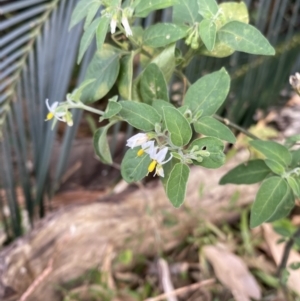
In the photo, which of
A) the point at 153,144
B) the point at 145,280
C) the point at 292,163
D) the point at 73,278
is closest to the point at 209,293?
the point at 145,280

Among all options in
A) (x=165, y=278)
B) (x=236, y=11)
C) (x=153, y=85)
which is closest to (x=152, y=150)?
(x=153, y=85)

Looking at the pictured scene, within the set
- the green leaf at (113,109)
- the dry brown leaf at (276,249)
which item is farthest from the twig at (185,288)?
the green leaf at (113,109)

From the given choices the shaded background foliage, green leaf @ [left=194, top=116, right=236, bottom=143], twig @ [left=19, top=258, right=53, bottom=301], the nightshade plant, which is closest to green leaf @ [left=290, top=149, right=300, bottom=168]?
the nightshade plant

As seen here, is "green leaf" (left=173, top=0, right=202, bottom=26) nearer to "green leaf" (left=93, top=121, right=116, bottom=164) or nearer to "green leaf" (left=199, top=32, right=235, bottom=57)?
"green leaf" (left=199, top=32, right=235, bottom=57)

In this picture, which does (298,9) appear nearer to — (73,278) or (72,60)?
(72,60)

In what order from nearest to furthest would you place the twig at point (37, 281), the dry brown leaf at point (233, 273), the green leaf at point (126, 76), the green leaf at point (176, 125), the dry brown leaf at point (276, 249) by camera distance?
the green leaf at point (176, 125) < the green leaf at point (126, 76) < the twig at point (37, 281) < the dry brown leaf at point (233, 273) < the dry brown leaf at point (276, 249)

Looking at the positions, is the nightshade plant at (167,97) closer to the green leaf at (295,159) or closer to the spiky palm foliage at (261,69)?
the green leaf at (295,159)

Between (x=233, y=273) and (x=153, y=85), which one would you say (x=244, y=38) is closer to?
(x=153, y=85)
